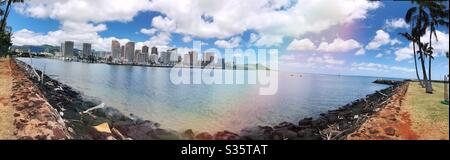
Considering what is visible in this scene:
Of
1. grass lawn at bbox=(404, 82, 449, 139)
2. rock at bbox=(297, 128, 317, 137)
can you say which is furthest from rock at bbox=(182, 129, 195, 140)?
grass lawn at bbox=(404, 82, 449, 139)

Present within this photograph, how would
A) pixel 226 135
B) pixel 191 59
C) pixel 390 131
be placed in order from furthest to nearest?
pixel 191 59, pixel 226 135, pixel 390 131

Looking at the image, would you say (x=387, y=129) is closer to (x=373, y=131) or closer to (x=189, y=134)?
(x=373, y=131)

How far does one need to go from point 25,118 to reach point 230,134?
32.2 ft

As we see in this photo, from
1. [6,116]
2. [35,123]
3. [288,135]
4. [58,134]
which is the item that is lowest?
[288,135]

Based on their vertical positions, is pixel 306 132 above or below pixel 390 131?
below

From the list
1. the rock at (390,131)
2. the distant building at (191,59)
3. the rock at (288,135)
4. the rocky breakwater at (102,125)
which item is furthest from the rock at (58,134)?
the distant building at (191,59)

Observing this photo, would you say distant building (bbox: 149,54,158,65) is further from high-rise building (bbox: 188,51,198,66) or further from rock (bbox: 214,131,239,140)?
rock (bbox: 214,131,239,140)

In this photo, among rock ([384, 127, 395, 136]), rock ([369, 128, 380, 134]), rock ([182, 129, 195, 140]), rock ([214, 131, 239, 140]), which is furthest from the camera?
rock ([214, 131, 239, 140])

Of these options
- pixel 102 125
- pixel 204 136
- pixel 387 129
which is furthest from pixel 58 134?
pixel 387 129

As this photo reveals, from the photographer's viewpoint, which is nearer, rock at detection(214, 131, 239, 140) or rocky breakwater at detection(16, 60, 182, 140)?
rocky breakwater at detection(16, 60, 182, 140)

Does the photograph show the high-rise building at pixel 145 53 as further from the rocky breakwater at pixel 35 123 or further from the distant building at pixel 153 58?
the rocky breakwater at pixel 35 123
